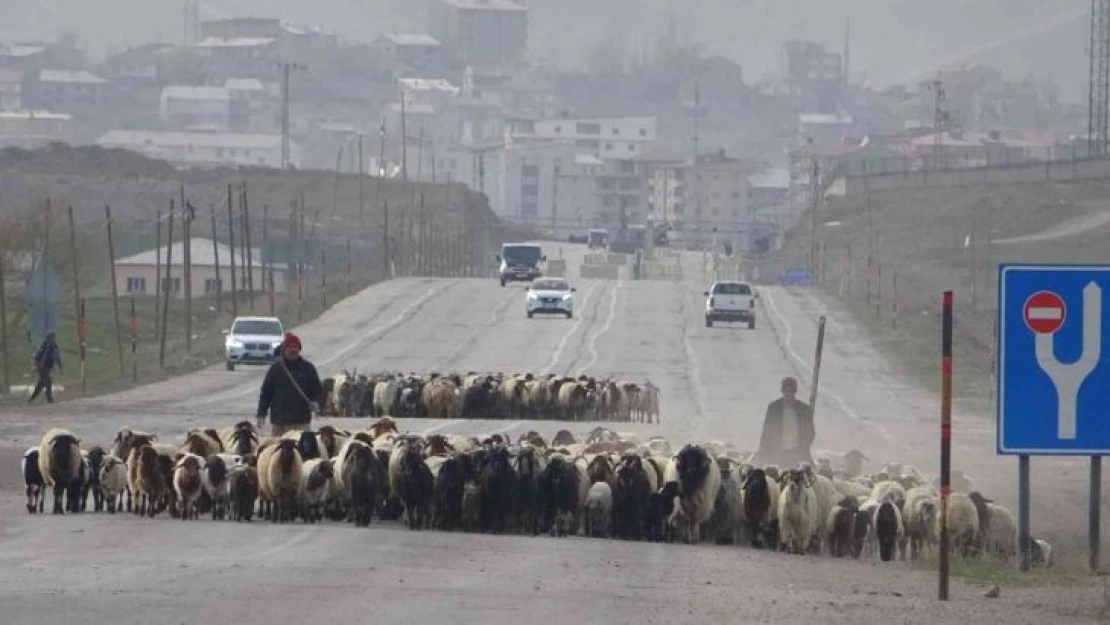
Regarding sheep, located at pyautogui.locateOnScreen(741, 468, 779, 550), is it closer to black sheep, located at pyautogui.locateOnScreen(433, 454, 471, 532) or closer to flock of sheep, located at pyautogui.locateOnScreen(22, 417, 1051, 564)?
flock of sheep, located at pyautogui.locateOnScreen(22, 417, 1051, 564)

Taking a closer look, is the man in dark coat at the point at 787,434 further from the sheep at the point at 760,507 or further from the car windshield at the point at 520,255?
the car windshield at the point at 520,255

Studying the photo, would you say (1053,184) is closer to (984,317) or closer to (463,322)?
(984,317)

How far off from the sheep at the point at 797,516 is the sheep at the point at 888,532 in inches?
25.7

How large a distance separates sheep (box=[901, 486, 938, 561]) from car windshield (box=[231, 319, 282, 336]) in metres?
38.9

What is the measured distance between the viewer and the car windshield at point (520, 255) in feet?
336

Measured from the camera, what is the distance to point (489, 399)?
48.1 metres

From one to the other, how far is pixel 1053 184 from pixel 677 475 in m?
96.0

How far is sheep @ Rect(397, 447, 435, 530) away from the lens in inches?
1032

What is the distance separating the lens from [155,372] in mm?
61000

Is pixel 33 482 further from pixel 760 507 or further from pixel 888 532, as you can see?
pixel 888 532

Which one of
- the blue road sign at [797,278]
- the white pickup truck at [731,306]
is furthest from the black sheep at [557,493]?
the blue road sign at [797,278]

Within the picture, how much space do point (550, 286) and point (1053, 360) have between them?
2548 inches

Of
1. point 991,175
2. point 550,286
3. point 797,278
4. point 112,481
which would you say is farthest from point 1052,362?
point 991,175

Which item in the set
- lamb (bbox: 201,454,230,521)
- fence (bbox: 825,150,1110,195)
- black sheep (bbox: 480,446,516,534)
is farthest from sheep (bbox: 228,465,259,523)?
fence (bbox: 825,150,1110,195)
